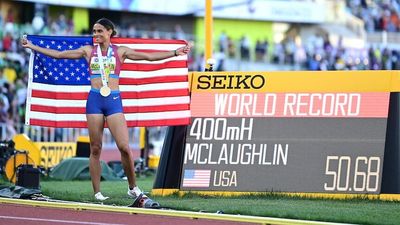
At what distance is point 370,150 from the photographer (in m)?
13.0

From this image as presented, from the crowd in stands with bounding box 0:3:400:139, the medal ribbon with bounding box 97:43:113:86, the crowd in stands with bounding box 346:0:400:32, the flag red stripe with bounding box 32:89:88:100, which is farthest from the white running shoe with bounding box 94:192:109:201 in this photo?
the crowd in stands with bounding box 346:0:400:32

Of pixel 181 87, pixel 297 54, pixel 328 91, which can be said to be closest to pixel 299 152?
pixel 328 91

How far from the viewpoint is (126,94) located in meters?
14.2

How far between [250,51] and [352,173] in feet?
93.0

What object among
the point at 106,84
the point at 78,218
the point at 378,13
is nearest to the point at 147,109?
the point at 106,84

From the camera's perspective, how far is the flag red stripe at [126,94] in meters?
14.1

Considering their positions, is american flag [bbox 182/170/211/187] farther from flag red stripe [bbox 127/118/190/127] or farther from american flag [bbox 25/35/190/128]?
american flag [bbox 25/35/190/128]

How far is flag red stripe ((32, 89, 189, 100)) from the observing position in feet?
46.2

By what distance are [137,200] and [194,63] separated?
24.9m

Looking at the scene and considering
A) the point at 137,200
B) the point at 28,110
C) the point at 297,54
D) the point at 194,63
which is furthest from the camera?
the point at 297,54

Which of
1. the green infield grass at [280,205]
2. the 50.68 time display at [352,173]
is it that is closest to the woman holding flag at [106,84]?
the green infield grass at [280,205]

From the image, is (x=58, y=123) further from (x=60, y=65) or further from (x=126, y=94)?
(x=126, y=94)

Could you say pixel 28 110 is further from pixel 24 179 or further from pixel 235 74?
pixel 235 74

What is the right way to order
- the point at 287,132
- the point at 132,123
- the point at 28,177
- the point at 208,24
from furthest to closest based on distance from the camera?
the point at 208,24 → the point at 28,177 → the point at 132,123 → the point at 287,132
